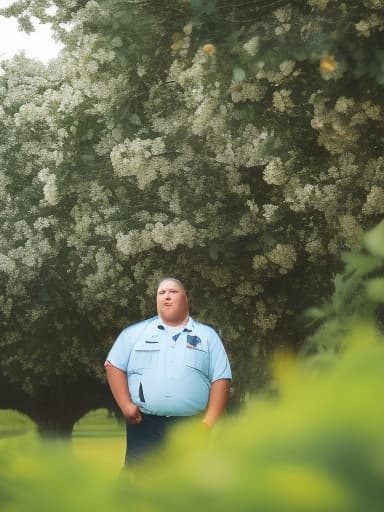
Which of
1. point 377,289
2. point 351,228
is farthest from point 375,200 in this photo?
point 377,289

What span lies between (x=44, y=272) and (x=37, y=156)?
8.11ft

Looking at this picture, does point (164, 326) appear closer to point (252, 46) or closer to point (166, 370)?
point (166, 370)

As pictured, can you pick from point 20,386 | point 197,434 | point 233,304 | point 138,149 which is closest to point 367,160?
point 138,149

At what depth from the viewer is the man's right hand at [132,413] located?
20.9 feet

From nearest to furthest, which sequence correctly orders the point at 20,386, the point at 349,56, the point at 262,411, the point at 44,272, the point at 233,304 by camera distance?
the point at 262,411 → the point at 349,56 → the point at 233,304 → the point at 44,272 → the point at 20,386

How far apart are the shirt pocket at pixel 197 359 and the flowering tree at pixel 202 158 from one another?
2836 millimetres

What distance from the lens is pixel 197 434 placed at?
94 cm

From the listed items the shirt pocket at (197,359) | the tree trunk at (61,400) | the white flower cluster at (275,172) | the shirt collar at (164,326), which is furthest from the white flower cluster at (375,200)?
the tree trunk at (61,400)

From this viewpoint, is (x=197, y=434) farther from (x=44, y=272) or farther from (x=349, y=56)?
(x=44, y=272)

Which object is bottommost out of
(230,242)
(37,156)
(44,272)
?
(230,242)

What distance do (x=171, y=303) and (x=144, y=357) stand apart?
394 mm

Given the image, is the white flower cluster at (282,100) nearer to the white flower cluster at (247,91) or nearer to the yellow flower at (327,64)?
the white flower cluster at (247,91)

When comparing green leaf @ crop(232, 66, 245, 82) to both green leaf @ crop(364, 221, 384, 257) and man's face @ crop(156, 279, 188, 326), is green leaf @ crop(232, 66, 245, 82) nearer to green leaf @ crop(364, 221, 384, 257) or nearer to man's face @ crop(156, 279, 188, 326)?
man's face @ crop(156, 279, 188, 326)

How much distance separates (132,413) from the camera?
637 centimetres
